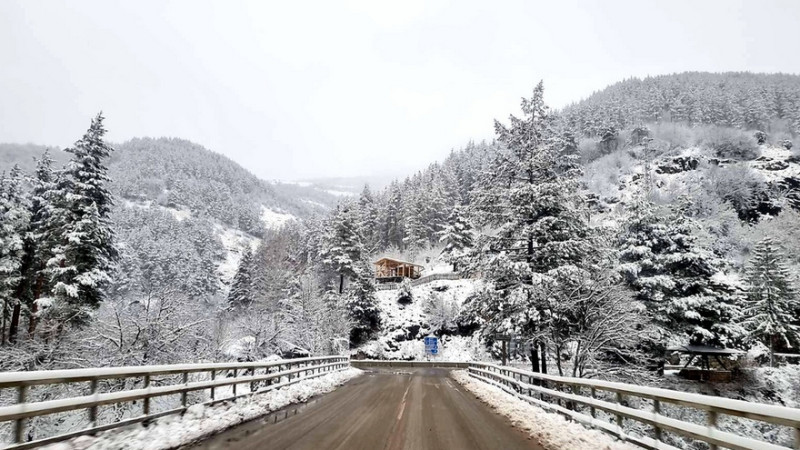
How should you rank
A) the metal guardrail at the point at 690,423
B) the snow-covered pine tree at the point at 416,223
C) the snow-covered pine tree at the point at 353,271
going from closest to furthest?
the metal guardrail at the point at 690,423 → the snow-covered pine tree at the point at 353,271 → the snow-covered pine tree at the point at 416,223

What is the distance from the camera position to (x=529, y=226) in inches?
717

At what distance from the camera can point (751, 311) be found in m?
35.7

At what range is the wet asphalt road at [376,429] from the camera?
261 inches

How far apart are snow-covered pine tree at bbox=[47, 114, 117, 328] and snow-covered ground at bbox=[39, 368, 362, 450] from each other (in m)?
16.5

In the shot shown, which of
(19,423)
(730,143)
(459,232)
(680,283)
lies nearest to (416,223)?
(459,232)

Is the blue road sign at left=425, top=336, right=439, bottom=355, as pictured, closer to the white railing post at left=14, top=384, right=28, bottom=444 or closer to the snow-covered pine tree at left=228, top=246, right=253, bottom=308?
the snow-covered pine tree at left=228, top=246, right=253, bottom=308

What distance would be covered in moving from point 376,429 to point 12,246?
1083 inches

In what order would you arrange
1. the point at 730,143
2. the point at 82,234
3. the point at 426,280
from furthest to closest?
the point at 730,143 < the point at 426,280 < the point at 82,234

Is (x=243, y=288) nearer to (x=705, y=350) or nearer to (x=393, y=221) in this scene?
(x=393, y=221)

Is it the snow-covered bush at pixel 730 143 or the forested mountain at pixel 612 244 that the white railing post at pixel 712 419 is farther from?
the snow-covered bush at pixel 730 143

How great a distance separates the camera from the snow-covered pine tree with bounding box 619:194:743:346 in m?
25.8

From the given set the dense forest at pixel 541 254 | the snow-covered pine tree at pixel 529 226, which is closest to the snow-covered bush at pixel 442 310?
the dense forest at pixel 541 254

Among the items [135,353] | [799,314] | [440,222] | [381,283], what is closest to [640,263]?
[799,314]

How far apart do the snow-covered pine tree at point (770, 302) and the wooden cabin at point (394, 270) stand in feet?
145
